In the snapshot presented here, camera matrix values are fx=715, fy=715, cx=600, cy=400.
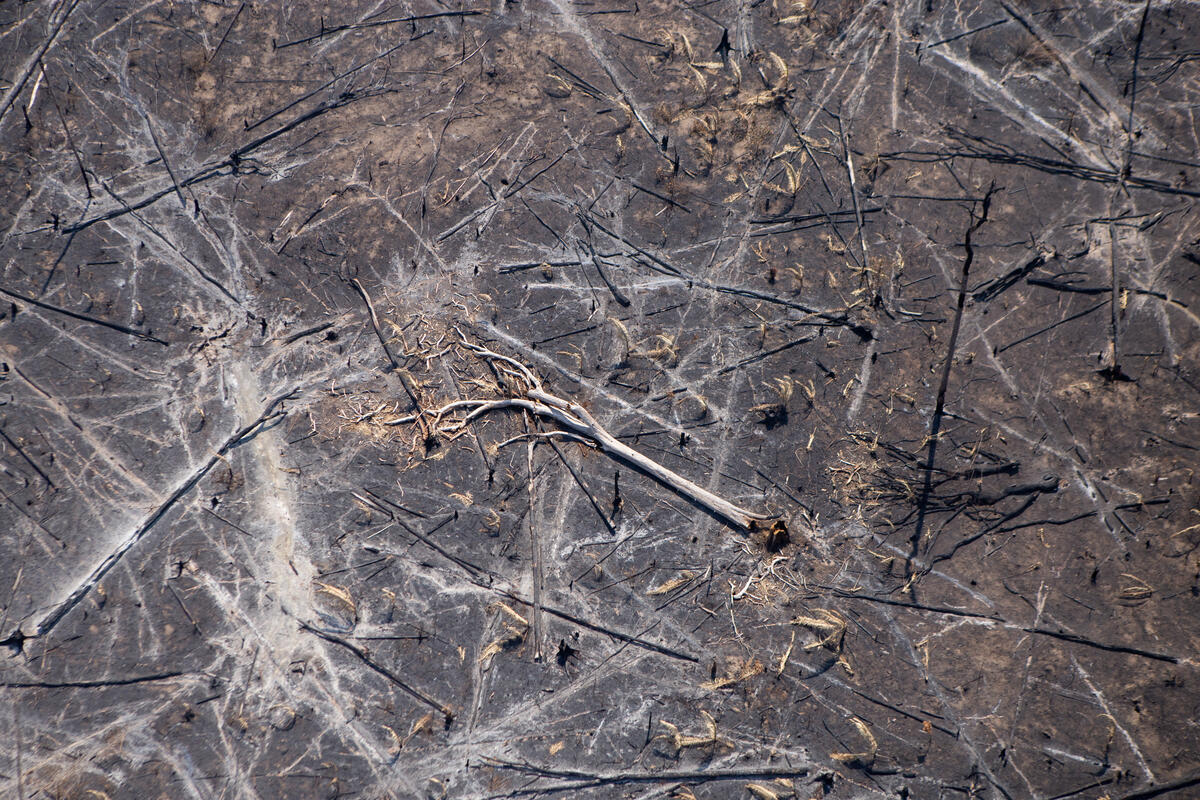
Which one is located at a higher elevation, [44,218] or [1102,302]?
[44,218]

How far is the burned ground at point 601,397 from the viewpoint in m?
6.25

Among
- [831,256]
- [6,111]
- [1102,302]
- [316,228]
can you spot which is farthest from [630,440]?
[6,111]

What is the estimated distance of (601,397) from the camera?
6.59 m

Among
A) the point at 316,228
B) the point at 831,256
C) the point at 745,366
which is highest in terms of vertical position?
the point at 316,228

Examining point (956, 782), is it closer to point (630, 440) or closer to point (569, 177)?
point (630, 440)

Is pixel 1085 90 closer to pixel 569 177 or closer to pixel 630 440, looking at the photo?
pixel 569 177

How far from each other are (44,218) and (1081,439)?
979 centimetres

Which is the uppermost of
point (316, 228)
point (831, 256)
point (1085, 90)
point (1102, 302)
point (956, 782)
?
point (1085, 90)

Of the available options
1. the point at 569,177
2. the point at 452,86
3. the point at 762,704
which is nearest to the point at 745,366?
the point at 569,177

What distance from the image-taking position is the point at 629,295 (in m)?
6.71

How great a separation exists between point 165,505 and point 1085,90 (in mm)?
9397

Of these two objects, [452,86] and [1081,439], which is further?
[452,86]

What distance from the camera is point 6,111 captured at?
6.81 metres

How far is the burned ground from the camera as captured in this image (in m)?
6.25
